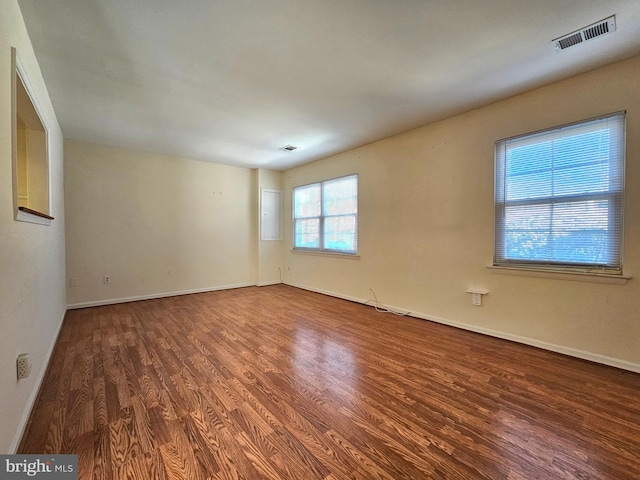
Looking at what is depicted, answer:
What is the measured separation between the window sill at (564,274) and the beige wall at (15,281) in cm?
385

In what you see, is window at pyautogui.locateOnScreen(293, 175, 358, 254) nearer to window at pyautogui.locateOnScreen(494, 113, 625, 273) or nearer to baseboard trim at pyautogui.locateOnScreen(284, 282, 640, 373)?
baseboard trim at pyautogui.locateOnScreen(284, 282, 640, 373)

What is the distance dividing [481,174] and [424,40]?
5.52 feet

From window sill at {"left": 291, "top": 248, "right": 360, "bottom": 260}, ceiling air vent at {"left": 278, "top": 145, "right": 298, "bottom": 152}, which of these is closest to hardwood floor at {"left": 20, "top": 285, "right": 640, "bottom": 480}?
window sill at {"left": 291, "top": 248, "right": 360, "bottom": 260}

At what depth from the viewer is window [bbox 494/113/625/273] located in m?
2.34

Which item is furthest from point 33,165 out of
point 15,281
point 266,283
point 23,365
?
point 266,283

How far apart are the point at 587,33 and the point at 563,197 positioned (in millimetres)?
1291

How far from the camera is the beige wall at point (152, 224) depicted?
414cm

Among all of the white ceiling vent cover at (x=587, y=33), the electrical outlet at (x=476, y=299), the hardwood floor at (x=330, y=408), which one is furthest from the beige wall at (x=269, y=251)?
the white ceiling vent cover at (x=587, y=33)

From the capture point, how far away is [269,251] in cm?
606

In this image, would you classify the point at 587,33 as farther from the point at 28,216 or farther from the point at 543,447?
the point at 28,216

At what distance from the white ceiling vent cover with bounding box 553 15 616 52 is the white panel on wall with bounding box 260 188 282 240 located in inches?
194

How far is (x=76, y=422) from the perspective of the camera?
164cm

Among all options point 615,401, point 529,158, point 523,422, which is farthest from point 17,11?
point 615,401

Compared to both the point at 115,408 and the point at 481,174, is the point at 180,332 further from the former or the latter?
the point at 481,174
